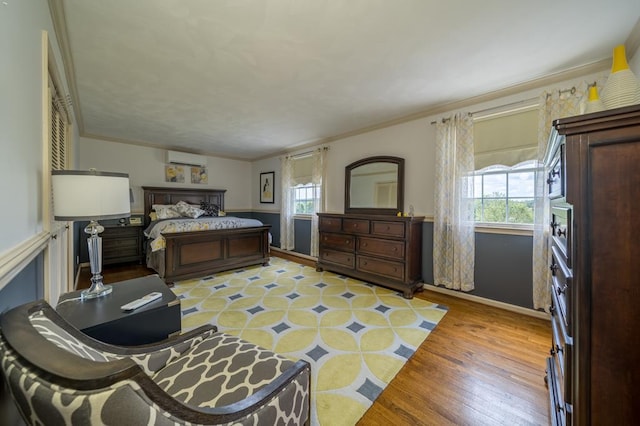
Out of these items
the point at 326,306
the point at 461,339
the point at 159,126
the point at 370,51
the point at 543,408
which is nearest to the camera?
the point at 543,408

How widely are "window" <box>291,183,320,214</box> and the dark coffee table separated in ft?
11.5

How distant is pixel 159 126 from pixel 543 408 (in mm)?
5322

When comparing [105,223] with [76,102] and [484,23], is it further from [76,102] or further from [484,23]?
[484,23]

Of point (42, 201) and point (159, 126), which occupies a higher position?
point (159, 126)

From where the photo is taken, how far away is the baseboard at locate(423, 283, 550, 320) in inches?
98.3

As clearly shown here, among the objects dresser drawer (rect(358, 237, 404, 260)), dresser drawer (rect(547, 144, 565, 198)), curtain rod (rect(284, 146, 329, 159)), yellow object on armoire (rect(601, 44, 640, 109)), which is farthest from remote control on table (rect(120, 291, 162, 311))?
curtain rod (rect(284, 146, 329, 159))

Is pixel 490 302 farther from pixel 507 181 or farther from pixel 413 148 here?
pixel 413 148

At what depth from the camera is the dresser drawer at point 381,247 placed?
313 centimetres

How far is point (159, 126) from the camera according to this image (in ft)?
12.8

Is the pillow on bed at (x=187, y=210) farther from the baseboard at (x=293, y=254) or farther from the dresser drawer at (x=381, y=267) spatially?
the dresser drawer at (x=381, y=267)

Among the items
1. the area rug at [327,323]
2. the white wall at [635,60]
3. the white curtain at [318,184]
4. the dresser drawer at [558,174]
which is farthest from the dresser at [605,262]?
the white curtain at [318,184]

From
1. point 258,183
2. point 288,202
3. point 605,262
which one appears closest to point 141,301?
point 605,262

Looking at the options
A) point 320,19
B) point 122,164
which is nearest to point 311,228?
point 320,19

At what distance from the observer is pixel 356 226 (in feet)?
11.7
